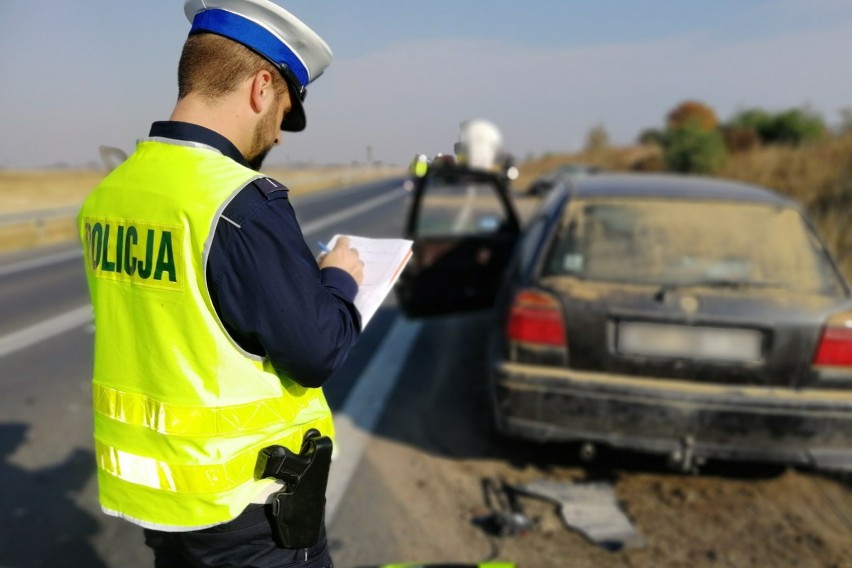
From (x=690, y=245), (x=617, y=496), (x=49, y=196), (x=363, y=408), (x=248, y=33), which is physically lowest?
(x=49, y=196)

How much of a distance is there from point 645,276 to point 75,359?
4917 mm

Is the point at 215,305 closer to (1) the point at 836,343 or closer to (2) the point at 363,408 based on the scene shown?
(1) the point at 836,343

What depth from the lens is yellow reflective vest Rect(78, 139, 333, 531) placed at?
5.26ft

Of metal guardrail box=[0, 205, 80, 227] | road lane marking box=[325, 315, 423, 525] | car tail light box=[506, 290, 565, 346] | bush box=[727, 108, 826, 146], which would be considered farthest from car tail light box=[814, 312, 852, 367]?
bush box=[727, 108, 826, 146]

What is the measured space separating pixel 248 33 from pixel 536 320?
8.44 ft

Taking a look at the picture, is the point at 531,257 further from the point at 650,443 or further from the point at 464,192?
the point at 464,192

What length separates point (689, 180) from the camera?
4.84m

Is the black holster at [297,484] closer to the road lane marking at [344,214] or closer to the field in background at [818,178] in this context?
the field in background at [818,178]

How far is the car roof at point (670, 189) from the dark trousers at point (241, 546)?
3026 millimetres

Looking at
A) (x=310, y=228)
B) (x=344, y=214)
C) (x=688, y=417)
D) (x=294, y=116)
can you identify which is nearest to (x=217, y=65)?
(x=294, y=116)

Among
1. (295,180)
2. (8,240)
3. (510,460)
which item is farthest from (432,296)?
(295,180)

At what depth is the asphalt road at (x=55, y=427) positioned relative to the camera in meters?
3.51

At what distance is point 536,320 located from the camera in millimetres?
3975

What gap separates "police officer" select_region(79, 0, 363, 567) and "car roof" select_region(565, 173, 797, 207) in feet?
9.34
